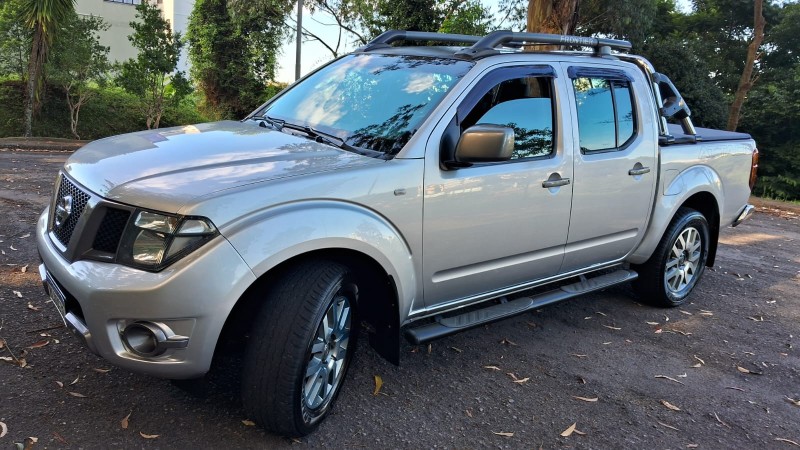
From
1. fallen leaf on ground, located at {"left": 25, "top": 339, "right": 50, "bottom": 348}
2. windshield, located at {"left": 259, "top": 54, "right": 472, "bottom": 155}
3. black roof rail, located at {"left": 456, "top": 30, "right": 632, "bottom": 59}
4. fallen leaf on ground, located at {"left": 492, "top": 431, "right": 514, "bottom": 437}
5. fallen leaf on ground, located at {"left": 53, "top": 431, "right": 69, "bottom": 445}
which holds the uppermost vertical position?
black roof rail, located at {"left": 456, "top": 30, "right": 632, "bottom": 59}

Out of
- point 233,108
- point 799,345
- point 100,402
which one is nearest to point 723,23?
point 233,108

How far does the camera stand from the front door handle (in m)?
3.85

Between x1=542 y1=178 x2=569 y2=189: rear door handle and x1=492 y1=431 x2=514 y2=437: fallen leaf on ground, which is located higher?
x1=542 y1=178 x2=569 y2=189: rear door handle

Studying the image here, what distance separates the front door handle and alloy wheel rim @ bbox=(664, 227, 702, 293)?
1.64 meters

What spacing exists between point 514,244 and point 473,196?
498 mm

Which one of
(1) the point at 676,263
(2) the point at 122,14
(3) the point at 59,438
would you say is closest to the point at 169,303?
(3) the point at 59,438

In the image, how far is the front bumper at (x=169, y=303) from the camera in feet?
8.38

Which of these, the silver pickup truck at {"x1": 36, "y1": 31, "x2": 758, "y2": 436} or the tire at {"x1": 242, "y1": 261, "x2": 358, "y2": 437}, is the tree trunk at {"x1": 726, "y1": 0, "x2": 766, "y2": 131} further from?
the tire at {"x1": 242, "y1": 261, "x2": 358, "y2": 437}

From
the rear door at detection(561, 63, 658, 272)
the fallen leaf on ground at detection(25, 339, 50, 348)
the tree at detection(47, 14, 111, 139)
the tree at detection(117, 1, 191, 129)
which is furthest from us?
the tree at detection(117, 1, 191, 129)

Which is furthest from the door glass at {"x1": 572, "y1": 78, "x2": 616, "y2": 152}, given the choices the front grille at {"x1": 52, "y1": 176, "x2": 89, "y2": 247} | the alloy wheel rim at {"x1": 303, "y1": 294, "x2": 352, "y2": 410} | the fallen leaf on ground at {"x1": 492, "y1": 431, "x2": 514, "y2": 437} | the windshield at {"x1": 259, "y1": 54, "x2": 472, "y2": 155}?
the front grille at {"x1": 52, "y1": 176, "x2": 89, "y2": 247}

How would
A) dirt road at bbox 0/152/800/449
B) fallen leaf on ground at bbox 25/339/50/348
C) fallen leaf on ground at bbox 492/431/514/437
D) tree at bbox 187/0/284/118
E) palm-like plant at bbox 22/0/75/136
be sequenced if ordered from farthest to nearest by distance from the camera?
tree at bbox 187/0/284/118, palm-like plant at bbox 22/0/75/136, fallen leaf on ground at bbox 25/339/50/348, fallen leaf on ground at bbox 492/431/514/437, dirt road at bbox 0/152/800/449

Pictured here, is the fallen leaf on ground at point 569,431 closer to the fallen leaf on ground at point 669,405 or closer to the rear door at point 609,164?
the fallen leaf on ground at point 669,405

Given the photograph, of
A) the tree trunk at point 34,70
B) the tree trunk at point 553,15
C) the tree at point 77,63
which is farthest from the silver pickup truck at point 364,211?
the tree at point 77,63

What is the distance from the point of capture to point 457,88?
3.55 metres
